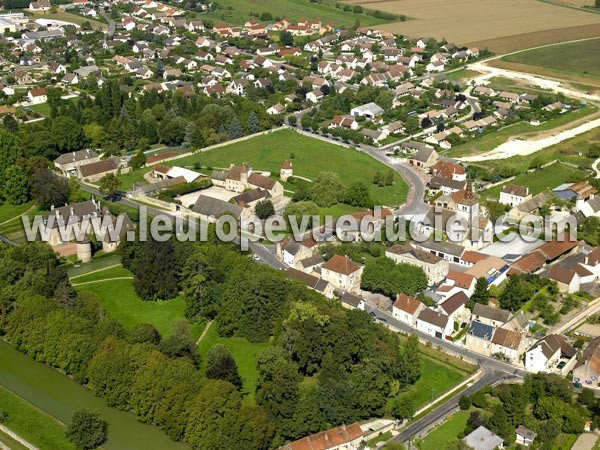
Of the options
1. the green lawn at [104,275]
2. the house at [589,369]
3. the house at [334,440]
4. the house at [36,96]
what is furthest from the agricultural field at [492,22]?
the house at [334,440]

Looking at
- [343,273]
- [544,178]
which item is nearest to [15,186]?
[343,273]

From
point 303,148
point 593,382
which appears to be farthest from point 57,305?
point 303,148

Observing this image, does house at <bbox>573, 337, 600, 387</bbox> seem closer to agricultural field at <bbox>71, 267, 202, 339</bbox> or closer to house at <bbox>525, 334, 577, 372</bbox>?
house at <bbox>525, 334, 577, 372</bbox>

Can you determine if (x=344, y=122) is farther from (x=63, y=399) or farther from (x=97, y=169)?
(x=63, y=399)

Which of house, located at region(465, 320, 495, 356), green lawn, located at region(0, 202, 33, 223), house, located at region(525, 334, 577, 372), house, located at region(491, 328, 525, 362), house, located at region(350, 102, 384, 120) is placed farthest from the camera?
house, located at region(350, 102, 384, 120)

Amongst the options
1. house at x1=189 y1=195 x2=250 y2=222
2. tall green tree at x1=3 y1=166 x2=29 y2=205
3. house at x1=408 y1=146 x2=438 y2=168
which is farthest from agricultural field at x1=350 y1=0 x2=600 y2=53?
tall green tree at x1=3 y1=166 x2=29 y2=205

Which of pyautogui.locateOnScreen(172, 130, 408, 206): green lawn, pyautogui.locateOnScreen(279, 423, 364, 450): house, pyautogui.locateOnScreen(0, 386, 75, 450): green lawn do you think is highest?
pyautogui.locateOnScreen(279, 423, 364, 450): house

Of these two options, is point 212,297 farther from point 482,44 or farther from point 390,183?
point 482,44
